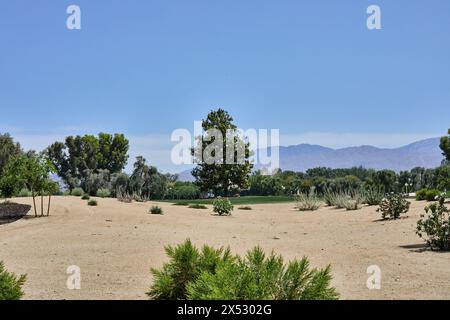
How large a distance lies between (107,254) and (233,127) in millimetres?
38255

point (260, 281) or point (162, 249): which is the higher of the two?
point (260, 281)

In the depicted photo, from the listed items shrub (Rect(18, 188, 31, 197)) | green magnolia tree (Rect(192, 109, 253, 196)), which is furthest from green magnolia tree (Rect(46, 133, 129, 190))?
shrub (Rect(18, 188, 31, 197))

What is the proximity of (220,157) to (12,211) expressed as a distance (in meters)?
26.6

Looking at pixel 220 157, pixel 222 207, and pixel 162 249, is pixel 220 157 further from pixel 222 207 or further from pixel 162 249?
pixel 162 249

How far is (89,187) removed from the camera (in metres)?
48.8

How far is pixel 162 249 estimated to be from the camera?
43.7ft

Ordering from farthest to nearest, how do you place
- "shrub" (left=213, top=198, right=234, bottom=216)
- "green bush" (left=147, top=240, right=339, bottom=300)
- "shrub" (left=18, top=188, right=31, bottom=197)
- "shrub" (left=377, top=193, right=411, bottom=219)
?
1. "shrub" (left=18, top=188, right=31, bottom=197)
2. "shrub" (left=213, top=198, right=234, bottom=216)
3. "shrub" (left=377, top=193, right=411, bottom=219)
4. "green bush" (left=147, top=240, right=339, bottom=300)

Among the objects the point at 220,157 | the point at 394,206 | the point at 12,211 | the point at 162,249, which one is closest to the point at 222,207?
the point at 394,206

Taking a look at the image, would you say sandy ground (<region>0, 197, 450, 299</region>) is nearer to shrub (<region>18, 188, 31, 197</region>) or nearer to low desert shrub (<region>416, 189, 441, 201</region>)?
low desert shrub (<region>416, 189, 441, 201</region>)

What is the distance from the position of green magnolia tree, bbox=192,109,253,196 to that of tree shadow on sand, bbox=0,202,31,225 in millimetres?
24021

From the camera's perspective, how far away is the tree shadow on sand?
2102 centimetres

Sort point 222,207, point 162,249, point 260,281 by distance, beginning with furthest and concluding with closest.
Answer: point 222,207 → point 162,249 → point 260,281

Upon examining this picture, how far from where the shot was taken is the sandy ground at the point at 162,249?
8.61 metres
